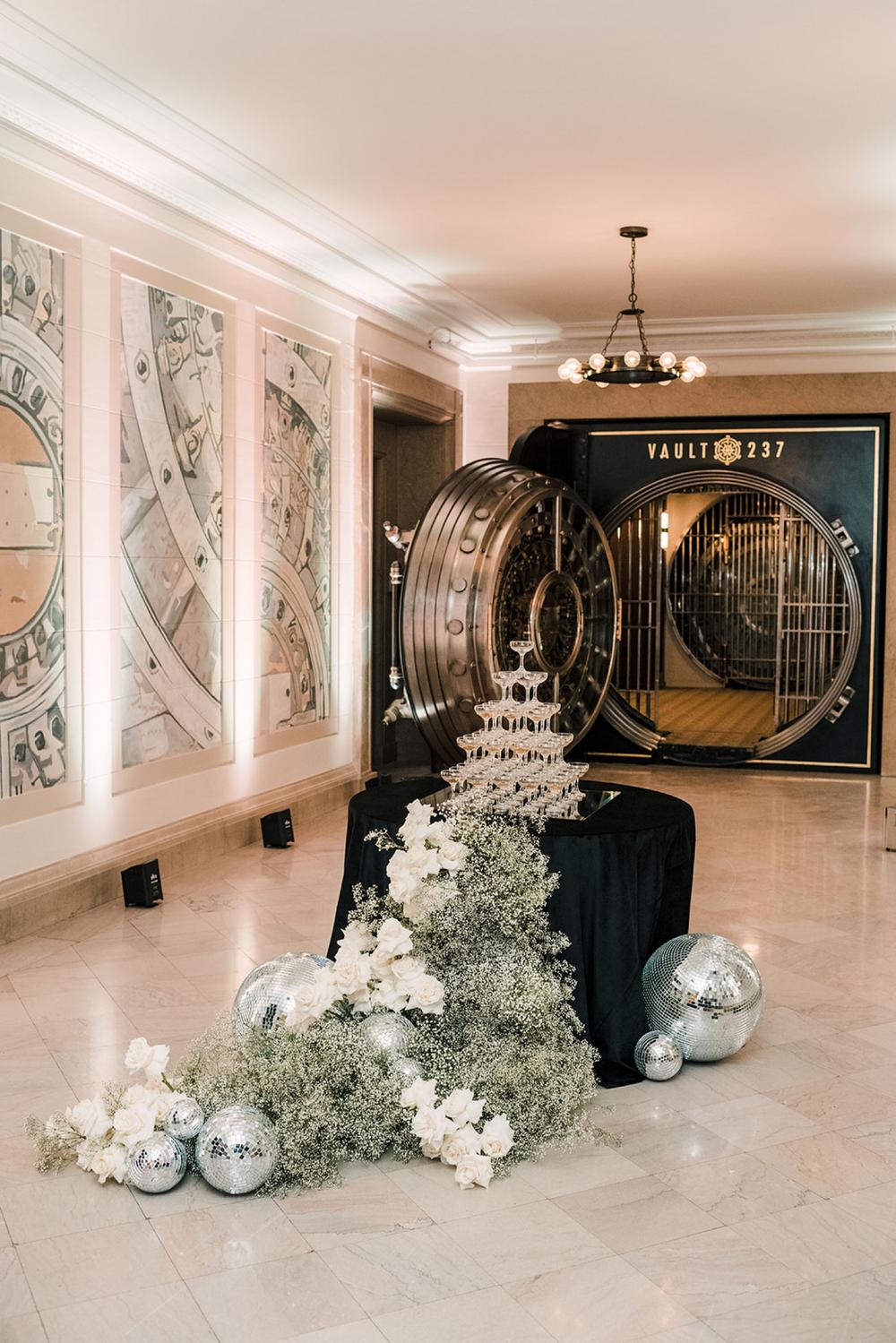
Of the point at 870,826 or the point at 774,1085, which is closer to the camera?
the point at 774,1085

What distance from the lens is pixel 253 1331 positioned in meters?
2.49

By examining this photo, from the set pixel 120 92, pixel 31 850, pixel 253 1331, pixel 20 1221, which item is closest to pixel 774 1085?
pixel 253 1331

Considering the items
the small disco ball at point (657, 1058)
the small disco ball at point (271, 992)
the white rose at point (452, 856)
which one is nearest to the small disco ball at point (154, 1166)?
the small disco ball at point (271, 992)

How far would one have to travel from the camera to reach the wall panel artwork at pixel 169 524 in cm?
581

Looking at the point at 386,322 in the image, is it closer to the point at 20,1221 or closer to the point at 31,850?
the point at 31,850

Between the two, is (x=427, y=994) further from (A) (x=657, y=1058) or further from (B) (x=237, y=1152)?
(A) (x=657, y=1058)

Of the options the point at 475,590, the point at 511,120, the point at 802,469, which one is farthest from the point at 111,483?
the point at 802,469

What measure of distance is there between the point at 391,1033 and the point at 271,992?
0.45 m

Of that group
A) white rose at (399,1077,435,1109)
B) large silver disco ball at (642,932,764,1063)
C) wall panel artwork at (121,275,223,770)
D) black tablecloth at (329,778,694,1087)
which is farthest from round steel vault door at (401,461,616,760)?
white rose at (399,1077,435,1109)

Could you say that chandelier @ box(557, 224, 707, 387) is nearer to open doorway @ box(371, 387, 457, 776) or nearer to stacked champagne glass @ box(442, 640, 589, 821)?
open doorway @ box(371, 387, 457, 776)

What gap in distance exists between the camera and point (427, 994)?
3447mm

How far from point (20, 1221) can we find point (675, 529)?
13.8 m

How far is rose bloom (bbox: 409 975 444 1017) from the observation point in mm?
3445

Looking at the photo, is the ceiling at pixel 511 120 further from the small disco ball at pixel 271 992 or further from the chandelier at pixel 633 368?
the small disco ball at pixel 271 992
